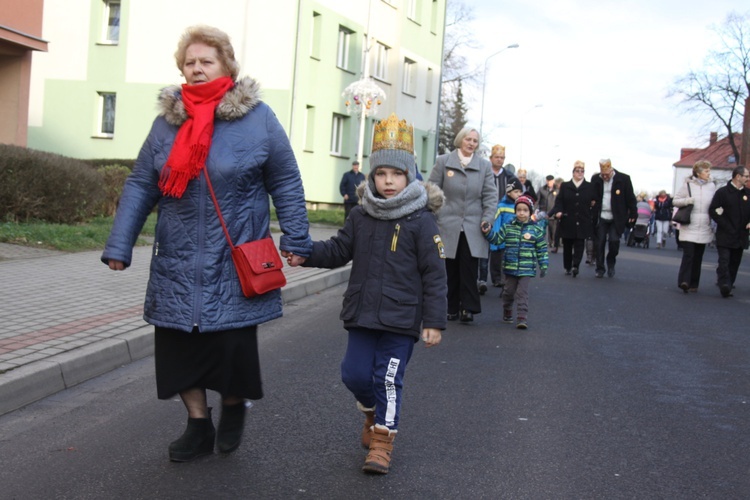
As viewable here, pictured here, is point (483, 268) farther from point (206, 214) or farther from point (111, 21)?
point (111, 21)

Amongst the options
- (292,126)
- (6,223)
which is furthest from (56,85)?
(6,223)

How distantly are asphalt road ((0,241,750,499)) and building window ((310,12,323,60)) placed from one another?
2649 cm

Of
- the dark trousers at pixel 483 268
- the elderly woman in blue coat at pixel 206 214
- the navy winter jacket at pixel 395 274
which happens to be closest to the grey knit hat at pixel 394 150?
the navy winter jacket at pixel 395 274

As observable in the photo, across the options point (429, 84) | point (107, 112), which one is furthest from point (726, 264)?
point (429, 84)

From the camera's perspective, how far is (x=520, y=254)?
32.6 ft

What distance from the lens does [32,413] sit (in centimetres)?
557

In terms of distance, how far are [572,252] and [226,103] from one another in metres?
14.0

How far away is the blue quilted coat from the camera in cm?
434

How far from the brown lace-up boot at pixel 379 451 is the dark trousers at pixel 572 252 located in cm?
1241

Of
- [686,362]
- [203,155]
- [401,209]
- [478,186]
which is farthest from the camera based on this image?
[478,186]

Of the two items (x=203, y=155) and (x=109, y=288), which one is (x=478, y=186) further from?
(x=203, y=155)

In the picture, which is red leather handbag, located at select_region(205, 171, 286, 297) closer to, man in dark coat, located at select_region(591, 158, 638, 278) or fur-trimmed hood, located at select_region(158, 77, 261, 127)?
fur-trimmed hood, located at select_region(158, 77, 261, 127)

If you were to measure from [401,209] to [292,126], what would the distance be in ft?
95.0

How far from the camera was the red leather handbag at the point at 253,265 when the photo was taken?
4.34m
